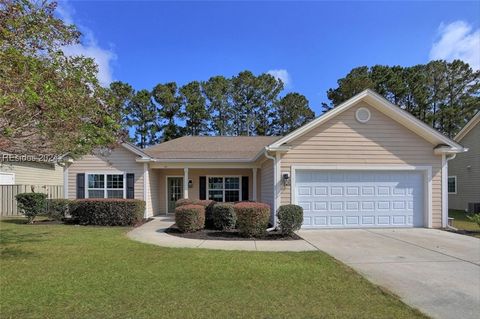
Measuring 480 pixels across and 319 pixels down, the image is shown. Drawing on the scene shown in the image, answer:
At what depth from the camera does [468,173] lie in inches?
921

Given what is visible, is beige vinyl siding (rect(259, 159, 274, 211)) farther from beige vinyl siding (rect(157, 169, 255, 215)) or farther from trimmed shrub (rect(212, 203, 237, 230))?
beige vinyl siding (rect(157, 169, 255, 215))

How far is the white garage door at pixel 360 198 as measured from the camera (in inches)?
544

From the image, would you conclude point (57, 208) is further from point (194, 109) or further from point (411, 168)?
point (194, 109)

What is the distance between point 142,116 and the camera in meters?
40.5

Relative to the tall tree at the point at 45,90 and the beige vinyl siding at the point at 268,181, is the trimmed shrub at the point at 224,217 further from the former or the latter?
the tall tree at the point at 45,90

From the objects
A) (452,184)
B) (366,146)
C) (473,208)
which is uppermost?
(366,146)

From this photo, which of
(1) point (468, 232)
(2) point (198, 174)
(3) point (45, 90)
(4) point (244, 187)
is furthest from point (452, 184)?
(3) point (45, 90)

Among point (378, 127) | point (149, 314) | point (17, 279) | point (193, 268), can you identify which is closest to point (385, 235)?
point (378, 127)

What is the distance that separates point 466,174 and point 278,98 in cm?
2306

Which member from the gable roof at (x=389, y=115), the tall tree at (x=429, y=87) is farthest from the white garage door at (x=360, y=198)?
the tall tree at (x=429, y=87)

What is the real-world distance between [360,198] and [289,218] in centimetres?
366

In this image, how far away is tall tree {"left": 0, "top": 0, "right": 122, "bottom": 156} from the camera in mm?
5965

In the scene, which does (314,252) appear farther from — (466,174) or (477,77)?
(477,77)

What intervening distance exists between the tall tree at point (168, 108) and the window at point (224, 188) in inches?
837
